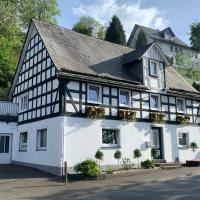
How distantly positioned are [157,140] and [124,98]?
177 inches

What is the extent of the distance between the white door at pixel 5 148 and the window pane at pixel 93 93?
914 cm

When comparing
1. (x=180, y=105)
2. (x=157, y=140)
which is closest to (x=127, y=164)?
(x=157, y=140)

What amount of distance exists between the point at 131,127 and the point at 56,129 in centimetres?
581

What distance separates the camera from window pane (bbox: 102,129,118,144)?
66.4ft

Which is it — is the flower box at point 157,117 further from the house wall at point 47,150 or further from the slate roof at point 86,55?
the house wall at point 47,150

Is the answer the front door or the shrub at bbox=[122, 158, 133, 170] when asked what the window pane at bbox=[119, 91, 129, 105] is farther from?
the shrub at bbox=[122, 158, 133, 170]

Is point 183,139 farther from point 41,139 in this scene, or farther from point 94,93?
point 41,139

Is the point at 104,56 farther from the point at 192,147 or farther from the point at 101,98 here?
the point at 192,147

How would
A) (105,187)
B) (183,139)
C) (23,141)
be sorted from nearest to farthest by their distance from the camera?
1. (105,187)
2. (23,141)
3. (183,139)

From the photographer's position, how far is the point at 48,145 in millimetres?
19172

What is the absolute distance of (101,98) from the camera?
20391mm

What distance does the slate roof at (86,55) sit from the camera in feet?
66.8

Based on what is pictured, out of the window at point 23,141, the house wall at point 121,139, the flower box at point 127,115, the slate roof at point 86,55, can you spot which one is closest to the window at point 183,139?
the house wall at point 121,139

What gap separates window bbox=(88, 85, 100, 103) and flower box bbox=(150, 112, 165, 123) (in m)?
4.92
